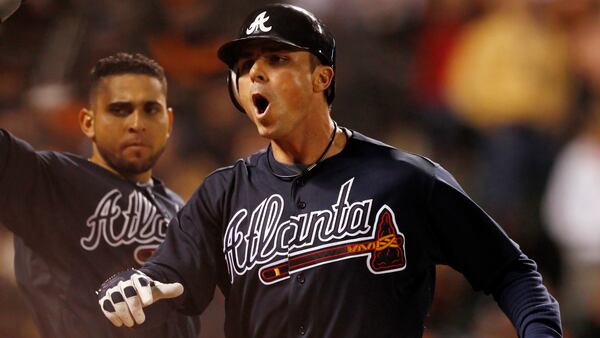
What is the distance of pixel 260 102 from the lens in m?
2.42

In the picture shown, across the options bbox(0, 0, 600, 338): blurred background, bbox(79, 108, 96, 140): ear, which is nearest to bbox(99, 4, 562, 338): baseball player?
bbox(79, 108, 96, 140): ear

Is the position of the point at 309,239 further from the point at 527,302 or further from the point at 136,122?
the point at 136,122

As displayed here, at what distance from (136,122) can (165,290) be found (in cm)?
63

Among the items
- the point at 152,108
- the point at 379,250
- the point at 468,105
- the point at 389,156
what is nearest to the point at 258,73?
the point at 389,156

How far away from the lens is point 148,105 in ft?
9.43

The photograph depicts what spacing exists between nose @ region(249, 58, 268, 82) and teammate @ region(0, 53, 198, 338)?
0.56 m

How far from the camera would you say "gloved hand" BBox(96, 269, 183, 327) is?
2.34 meters

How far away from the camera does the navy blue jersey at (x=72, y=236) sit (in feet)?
9.05

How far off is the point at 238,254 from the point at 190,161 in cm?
230

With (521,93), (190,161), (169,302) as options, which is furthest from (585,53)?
(169,302)

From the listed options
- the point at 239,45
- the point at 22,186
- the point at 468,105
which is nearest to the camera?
the point at 239,45

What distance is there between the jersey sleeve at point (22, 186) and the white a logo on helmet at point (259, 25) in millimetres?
709

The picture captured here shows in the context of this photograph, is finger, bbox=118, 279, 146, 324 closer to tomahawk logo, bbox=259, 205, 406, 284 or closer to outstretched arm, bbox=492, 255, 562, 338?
tomahawk logo, bbox=259, 205, 406, 284

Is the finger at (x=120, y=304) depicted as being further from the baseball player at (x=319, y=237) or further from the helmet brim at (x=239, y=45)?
the helmet brim at (x=239, y=45)
